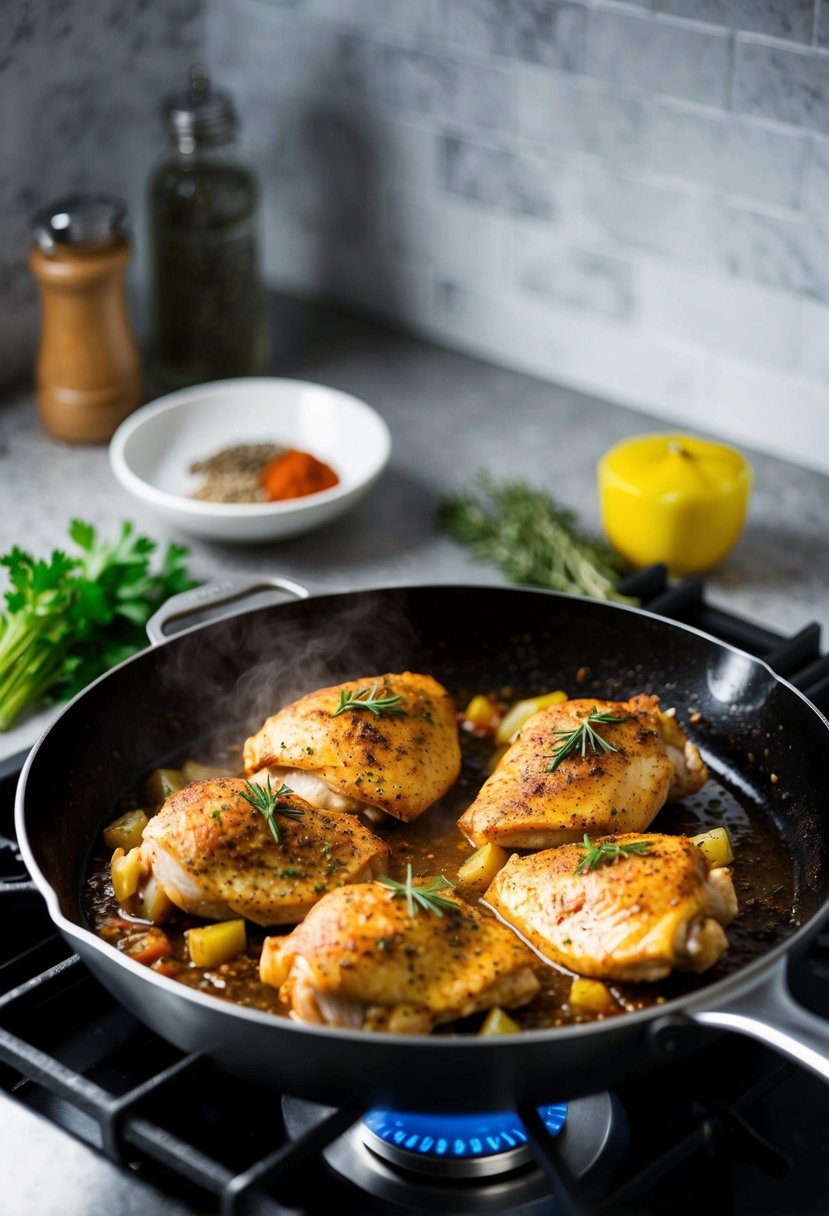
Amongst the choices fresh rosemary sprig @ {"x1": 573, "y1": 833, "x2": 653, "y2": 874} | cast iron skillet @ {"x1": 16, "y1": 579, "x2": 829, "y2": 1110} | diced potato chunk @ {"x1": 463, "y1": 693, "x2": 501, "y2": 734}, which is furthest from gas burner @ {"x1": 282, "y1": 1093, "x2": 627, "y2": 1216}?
diced potato chunk @ {"x1": 463, "y1": 693, "x2": 501, "y2": 734}

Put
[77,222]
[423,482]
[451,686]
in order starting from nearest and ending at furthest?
[451,686] < [77,222] < [423,482]

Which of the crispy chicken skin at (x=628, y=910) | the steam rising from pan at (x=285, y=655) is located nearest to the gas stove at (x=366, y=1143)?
the crispy chicken skin at (x=628, y=910)

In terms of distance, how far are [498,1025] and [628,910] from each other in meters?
0.16

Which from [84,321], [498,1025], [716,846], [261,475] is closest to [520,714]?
[716,846]

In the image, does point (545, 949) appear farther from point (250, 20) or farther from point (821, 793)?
point (250, 20)

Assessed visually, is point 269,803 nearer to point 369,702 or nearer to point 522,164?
point 369,702

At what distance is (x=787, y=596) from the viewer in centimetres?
210

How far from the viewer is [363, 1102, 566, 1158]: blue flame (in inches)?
48.6

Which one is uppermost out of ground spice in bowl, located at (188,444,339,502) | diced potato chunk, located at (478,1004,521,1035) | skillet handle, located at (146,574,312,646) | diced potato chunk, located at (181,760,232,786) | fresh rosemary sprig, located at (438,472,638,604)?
skillet handle, located at (146,574,312,646)

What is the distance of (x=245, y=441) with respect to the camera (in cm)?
241

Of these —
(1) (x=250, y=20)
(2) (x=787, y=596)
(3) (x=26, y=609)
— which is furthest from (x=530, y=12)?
(3) (x=26, y=609)

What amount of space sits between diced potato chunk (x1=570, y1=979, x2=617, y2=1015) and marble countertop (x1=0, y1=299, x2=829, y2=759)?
779 millimetres

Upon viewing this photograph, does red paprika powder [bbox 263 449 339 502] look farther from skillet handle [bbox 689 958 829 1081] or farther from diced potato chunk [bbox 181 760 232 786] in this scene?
skillet handle [bbox 689 958 829 1081]

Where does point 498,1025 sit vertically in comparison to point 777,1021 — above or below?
below
